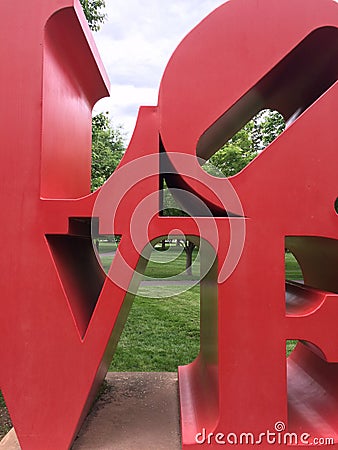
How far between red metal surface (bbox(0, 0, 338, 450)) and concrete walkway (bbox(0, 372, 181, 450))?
488 millimetres

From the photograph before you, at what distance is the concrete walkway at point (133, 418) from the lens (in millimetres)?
4500

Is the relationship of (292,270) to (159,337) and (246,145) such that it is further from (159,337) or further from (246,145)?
(159,337)

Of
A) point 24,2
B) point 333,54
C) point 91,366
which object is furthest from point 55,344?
point 333,54

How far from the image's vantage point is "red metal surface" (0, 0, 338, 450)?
4.07 meters

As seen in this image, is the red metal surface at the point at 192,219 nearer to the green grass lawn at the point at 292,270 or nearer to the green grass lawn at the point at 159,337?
the green grass lawn at the point at 159,337

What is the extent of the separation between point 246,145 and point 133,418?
16066mm

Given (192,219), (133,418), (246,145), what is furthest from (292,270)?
(192,219)

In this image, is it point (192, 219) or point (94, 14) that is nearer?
point (192, 219)

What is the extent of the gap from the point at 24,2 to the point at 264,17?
2.50 meters

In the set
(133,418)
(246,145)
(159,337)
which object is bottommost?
(159,337)

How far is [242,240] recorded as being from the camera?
13.6 ft

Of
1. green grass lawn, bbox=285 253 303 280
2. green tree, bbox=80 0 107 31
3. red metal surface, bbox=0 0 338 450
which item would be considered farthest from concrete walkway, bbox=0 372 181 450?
green grass lawn, bbox=285 253 303 280

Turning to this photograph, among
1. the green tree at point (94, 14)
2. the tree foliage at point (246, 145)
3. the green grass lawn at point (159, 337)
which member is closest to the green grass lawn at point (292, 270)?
the tree foliage at point (246, 145)

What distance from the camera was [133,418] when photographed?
5.14 meters
